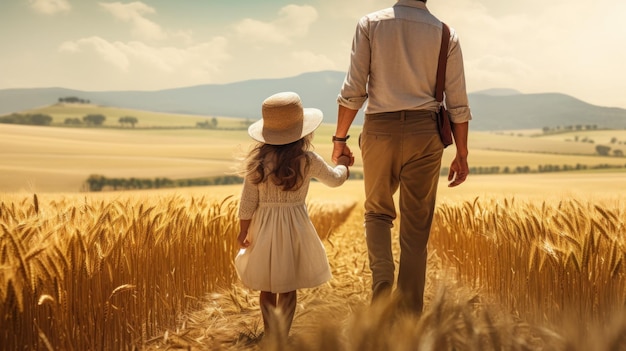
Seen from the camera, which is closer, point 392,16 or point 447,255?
point 392,16

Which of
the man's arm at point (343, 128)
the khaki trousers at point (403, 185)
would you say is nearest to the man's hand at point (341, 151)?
the man's arm at point (343, 128)

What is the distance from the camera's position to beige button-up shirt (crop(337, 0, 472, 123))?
311 centimetres

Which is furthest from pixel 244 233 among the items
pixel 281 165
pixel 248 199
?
pixel 281 165

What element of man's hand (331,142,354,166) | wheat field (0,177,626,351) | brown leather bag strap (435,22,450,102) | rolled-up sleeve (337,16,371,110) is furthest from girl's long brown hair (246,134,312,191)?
brown leather bag strap (435,22,450,102)

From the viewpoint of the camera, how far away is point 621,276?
286 centimetres

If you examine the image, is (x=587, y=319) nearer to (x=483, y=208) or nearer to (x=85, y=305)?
(x=483, y=208)

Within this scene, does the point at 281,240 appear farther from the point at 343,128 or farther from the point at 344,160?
the point at 343,128

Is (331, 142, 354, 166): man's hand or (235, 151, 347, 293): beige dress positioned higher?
(331, 142, 354, 166): man's hand

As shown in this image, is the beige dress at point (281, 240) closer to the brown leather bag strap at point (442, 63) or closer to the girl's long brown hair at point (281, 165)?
the girl's long brown hair at point (281, 165)

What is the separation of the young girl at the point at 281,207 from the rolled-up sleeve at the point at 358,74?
34 centimetres

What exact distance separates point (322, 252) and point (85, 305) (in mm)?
1107

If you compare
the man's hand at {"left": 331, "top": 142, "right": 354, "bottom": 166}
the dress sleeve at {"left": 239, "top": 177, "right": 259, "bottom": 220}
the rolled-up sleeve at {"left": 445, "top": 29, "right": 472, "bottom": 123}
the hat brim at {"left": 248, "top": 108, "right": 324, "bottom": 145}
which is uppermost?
the rolled-up sleeve at {"left": 445, "top": 29, "right": 472, "bottom": 123}

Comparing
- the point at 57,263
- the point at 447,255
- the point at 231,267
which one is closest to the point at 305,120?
the point at 57,263

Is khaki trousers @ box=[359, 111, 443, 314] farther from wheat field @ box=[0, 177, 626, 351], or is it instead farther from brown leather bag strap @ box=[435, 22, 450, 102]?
wheat field @ box=[0, 177, 626, 351]
